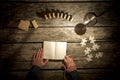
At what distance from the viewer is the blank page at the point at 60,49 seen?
257 centimetres

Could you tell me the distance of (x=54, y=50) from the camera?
256cm

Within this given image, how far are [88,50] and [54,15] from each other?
564mm

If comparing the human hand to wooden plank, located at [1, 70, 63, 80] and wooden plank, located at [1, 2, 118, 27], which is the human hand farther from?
wooden plank, located at [1, 2, 118, 27]

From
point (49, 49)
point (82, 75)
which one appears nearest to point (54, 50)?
point (49, 49)

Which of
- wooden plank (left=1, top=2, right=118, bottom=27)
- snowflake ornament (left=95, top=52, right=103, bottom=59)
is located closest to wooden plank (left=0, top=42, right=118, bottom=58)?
snowflake ornament (left=95, top=52, right=103, bottom=59)

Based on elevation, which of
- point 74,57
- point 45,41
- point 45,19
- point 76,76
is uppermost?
point 45,19

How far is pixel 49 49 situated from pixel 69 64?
11.2 inches

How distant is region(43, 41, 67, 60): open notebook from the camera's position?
2.57 meters

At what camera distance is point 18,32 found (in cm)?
260

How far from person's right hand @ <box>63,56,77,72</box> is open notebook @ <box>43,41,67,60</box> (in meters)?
0.06

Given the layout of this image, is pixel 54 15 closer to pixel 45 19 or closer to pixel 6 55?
pixel 45 19

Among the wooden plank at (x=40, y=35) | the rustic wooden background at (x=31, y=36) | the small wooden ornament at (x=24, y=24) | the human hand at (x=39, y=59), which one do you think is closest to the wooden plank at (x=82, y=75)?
the rustic wooden background at (x=31, y=36)

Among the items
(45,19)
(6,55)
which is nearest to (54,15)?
(45,19)

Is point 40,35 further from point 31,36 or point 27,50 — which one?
point 27,50
